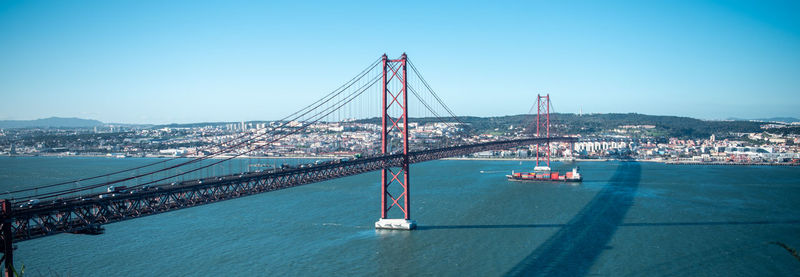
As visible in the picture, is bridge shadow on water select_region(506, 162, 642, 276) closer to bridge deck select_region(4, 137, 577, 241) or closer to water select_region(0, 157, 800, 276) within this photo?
water select_region(0, 157, 800, 276)

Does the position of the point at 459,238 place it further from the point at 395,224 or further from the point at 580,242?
the point at 580,242

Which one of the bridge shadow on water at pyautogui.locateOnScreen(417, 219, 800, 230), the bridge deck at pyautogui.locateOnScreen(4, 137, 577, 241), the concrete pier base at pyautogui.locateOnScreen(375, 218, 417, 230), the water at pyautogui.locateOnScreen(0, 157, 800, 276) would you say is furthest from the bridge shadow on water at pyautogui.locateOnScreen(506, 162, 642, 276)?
the bridge deck at pyautogui.locateOnScreen(4, 137, 577, 241)

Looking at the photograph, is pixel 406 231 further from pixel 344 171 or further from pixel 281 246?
pixel 281 246

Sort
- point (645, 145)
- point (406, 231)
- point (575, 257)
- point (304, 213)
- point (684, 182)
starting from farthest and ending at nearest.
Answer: point (645, 145)
point (684, 182)
point (304, 213)
point (406, 231)
point (575, 257)

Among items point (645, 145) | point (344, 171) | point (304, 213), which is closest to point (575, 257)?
point (344, 171)

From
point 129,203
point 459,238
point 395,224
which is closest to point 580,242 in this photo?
Answer: point 459,238
